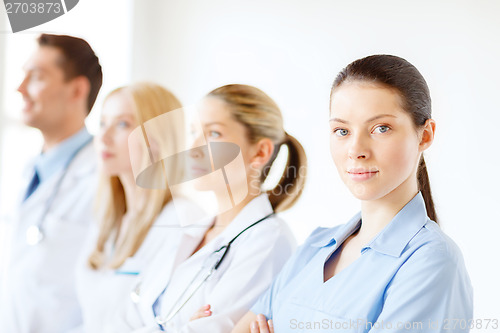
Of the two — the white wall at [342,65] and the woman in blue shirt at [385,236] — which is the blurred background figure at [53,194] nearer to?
the white wall at [342,65]

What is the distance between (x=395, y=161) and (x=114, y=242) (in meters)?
0.76

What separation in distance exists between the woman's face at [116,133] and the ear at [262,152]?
0.34 metres

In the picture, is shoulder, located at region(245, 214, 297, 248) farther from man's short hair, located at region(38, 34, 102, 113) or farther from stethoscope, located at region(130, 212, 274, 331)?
man's short hair, located at region(38, 34, 102, 113)

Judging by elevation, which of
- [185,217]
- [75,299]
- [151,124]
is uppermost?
[151,124]

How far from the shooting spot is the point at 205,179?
1.04m

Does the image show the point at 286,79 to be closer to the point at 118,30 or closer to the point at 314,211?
the point at 314,211

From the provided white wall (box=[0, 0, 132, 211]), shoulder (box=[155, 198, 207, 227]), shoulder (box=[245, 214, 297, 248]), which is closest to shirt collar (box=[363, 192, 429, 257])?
shoulder (box=[245, 214, 297, 248])

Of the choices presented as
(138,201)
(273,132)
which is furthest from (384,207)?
(138,201)

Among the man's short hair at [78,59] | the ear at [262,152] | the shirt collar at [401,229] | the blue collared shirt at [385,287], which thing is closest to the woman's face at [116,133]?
the man's short hair at [78,59]

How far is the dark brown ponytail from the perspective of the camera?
27.2 inches

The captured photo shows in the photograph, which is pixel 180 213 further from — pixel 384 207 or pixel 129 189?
pixel 384 207

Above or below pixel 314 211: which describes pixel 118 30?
above

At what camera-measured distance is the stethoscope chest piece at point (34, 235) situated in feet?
4.11

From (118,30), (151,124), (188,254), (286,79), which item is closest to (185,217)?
(188,254)
